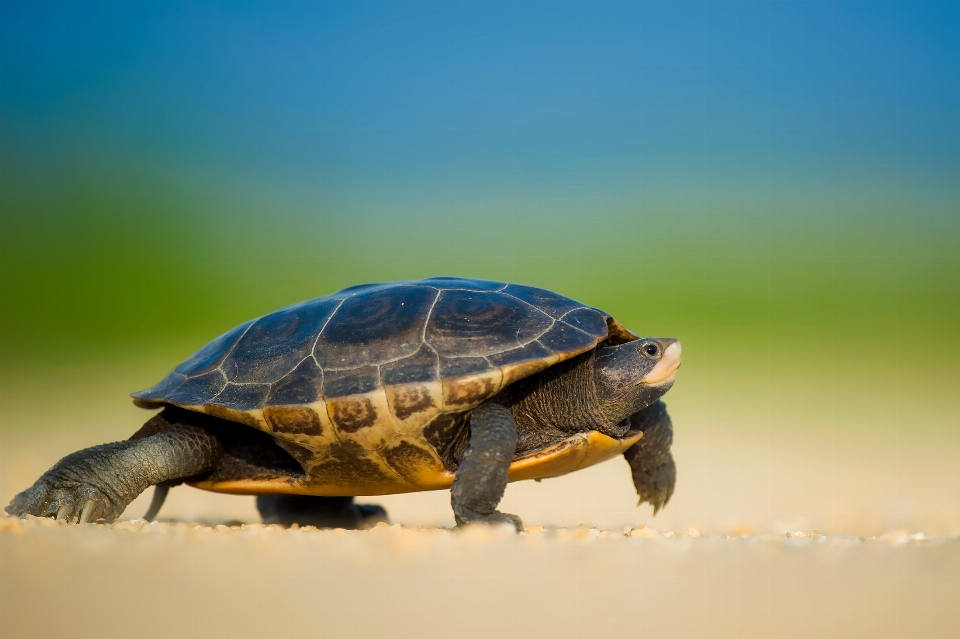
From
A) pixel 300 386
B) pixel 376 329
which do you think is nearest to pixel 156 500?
pixel 300 386

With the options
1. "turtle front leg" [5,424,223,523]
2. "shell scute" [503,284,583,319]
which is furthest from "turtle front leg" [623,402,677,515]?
"turtle front leg" [5,424,223,523]

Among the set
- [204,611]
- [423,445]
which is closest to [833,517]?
[423,445]

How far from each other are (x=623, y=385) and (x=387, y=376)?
160 cm

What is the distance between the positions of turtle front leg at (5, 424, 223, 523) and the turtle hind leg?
1.03 m

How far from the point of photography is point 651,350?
5453 millimetres

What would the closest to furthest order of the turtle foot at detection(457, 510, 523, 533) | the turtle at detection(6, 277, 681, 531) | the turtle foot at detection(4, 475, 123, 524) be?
the turtle foot at detection(457, 510, 523, 533) → the turtle at detection(6, 277, 681, 531) → the turtle foot at detection(4, 475, 123, 524)

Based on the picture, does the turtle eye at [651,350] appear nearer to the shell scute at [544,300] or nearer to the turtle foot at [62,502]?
the shell scute at [544,300]

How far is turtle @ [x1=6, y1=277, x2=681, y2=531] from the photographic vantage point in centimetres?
489

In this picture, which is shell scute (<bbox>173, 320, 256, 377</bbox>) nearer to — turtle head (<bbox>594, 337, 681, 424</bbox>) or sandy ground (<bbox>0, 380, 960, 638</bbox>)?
sandy ground (<bbox>0, 380, 960, 638</bbox>)

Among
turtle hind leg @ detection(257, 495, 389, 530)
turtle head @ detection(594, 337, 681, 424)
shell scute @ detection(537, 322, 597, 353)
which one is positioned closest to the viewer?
shell scute @ detection(537, 322, 597, 353)

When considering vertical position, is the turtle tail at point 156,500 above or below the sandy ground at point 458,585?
below

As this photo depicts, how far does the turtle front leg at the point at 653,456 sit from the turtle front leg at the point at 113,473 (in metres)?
3.07

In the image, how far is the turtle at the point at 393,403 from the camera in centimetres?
489

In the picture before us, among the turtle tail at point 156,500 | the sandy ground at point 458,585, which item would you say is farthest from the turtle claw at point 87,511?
the turtle tail at point 156,500
